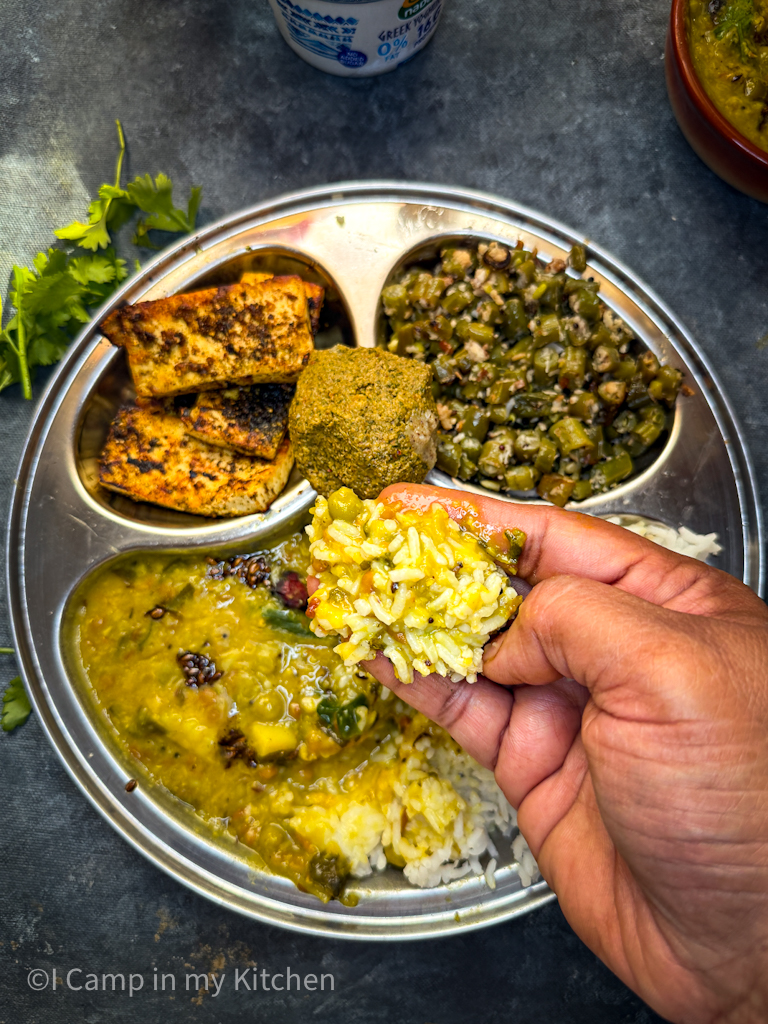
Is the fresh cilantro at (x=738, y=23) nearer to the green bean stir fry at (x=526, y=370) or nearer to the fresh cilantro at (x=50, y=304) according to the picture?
the green bean stir fry at (x=526, y=370)

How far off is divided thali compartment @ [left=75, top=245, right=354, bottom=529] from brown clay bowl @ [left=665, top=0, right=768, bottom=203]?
1.72m

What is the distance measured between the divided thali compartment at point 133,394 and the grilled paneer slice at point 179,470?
0.26 ft

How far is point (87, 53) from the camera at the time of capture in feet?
11.1

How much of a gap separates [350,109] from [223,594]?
244 cm

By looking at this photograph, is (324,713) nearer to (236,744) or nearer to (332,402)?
(236,744)

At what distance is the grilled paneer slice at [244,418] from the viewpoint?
2.90 metres

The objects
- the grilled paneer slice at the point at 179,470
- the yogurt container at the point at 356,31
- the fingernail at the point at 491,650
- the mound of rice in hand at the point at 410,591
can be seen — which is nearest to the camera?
the mound of rice in hand at the point at 410,591

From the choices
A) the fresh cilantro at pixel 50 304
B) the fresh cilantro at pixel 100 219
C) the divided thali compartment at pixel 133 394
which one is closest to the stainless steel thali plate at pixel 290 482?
the divided thali compartment at pixel 133 394

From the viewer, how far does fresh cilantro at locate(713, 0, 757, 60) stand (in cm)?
281

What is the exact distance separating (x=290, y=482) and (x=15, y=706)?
1710mm

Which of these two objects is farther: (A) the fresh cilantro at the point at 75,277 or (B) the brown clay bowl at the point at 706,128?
(A) the fresh cilantro at the point at 75,277

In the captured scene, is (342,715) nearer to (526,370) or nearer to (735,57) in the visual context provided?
(526,370)

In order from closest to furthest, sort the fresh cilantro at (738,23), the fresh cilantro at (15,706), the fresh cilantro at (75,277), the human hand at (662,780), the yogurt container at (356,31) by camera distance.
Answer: the human hand at (662,780), the yogurt container at (356,31), the fresh cilantro at (738,23), the fresh cilantro at (75,277), the fresh cilantro at (15,706)

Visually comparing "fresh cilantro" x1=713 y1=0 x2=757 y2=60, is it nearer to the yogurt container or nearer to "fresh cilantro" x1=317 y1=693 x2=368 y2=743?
the yogurt container
